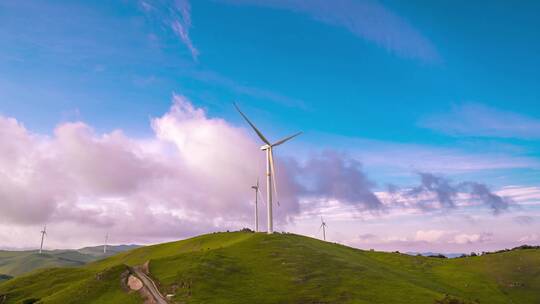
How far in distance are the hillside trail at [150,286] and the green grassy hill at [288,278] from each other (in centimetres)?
173

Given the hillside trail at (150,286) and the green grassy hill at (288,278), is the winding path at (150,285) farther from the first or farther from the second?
the green grassy hill at (288,278)

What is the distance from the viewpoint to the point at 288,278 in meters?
96.3

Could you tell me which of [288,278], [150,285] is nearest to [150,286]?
[150,285]

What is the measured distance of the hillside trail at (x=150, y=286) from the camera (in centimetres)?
8006

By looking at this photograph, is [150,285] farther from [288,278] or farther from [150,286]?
[288,278]

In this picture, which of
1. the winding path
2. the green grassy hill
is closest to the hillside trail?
the winding path

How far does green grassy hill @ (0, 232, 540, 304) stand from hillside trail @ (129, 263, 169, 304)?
173 centimetres

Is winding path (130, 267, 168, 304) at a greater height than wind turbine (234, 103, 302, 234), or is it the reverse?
wind turbine (234, 103, 302, 234)

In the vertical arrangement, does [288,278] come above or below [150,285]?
above

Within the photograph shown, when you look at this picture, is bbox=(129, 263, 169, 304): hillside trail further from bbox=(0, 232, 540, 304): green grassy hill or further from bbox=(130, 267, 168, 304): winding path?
bbox=(0, 232, 540, 304): green grassy hill

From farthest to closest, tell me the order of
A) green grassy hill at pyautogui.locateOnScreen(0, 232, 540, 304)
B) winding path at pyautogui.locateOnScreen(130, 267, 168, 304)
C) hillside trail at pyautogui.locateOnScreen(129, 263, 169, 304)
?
1. green grassy hill at pyautogui.locateOnScreen(0, 232, 540, 304)
2. winding path at pyautogui.locateOnScreen(130, 267, 168, 304)
3. hillside trail at pyautogui.locateOnScreen(129, 263, 169, 304)

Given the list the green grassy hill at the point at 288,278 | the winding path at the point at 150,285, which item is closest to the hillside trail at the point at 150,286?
the winding path at the point at 150,285

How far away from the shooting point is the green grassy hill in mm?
85312

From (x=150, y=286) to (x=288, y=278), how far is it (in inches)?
1181
